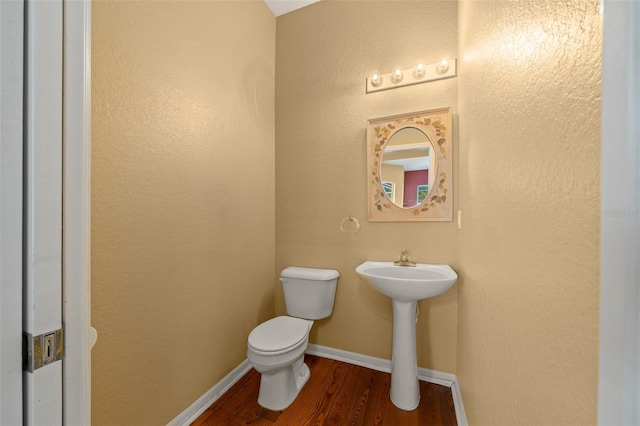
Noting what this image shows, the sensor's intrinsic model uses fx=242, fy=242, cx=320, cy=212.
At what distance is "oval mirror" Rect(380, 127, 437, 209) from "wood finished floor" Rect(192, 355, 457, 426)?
122cm

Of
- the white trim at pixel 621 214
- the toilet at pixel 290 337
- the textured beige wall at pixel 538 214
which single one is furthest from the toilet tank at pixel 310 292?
the white trim at pixel 621 214

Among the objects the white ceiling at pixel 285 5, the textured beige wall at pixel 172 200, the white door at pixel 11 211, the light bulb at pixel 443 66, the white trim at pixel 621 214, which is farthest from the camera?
the white ceiling at pixel 285 5

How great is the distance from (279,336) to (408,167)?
4.61ft

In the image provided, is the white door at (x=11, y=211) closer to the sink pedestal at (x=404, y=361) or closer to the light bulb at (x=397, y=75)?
the sink pedestal at (x=404, y=361)

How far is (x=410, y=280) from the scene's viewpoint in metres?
1.30

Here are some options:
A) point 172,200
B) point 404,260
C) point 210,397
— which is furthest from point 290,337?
point 172,200

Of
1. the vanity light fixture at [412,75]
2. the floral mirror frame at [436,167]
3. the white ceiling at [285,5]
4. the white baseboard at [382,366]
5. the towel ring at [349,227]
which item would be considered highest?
the white ceiling at [285,5]

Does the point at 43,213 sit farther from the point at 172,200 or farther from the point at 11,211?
the point at 172,200

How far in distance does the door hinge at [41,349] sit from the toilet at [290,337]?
0.97 m

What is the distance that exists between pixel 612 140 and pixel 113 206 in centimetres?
141

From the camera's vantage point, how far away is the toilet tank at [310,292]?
1771 millimetres

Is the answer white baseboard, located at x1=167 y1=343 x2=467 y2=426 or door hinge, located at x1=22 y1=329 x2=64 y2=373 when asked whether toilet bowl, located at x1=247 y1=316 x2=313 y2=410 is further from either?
door hinge, located at x1=22 y1=329 x2=64 y2=373

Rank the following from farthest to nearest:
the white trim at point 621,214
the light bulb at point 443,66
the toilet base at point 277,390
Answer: the light bulb at point 443,66 → the toilet base at point 277,390 → the white trim at point 621,214

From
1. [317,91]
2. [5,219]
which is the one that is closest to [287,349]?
[5,219]
